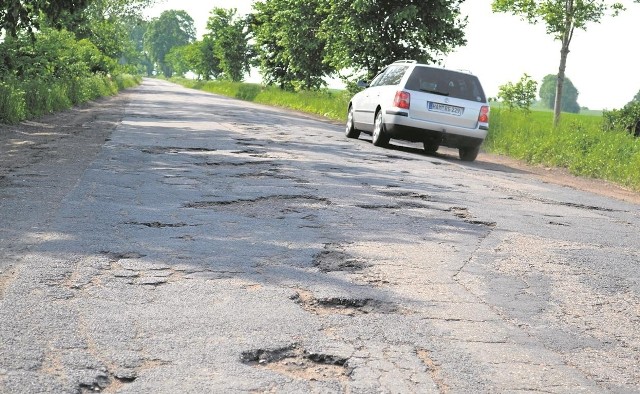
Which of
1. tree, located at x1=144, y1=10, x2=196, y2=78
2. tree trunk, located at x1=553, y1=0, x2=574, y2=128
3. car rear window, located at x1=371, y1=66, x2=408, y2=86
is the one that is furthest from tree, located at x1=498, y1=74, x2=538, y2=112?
tree, located at x1=144, y1=10, x2=196, y2=78

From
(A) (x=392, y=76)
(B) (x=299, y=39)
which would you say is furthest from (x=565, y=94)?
(A) (x=392, y=76)

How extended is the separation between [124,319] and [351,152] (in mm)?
10102

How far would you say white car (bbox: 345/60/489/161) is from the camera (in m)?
15.1

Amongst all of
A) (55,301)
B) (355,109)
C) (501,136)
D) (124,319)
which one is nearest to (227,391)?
(124,319)

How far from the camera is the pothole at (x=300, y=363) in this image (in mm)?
3363

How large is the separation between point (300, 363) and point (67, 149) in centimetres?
935

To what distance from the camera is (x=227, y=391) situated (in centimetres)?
310

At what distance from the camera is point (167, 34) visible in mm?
178000

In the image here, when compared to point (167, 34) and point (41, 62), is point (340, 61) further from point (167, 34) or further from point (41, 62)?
point (167, 34)

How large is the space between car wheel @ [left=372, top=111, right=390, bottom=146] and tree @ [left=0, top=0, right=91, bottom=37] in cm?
576

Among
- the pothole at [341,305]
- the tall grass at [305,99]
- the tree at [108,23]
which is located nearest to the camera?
the pothole at [341,305]

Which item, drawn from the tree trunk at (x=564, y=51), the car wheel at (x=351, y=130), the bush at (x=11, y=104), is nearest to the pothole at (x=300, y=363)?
the car wheel at (x=351, y=130)

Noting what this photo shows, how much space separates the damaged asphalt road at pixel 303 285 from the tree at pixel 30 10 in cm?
566

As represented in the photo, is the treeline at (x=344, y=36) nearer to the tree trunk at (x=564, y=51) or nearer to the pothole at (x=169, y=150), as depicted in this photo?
the tree trunk at (x=564, y=51)
